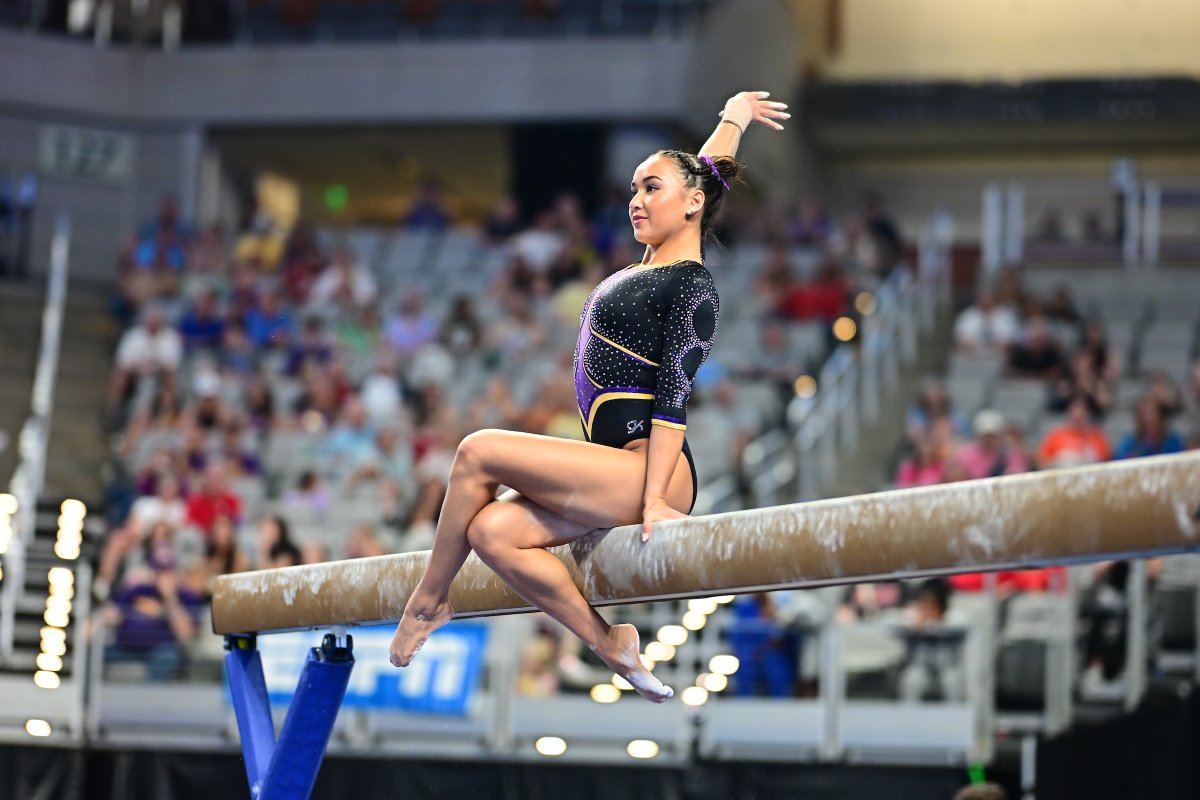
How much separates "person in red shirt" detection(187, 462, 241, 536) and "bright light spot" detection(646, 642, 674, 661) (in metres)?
3.39

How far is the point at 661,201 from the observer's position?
3.97 metres

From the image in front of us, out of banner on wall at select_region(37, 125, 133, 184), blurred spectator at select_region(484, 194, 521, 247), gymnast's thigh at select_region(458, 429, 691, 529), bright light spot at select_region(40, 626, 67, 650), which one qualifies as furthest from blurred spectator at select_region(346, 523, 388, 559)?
banner on wall at select_region(37, 125, 133, 184)

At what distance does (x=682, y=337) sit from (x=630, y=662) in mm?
736

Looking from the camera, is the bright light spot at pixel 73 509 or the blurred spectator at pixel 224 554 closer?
the blurred spectator at pixel 224 554

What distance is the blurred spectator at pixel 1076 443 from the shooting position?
9.48 metres

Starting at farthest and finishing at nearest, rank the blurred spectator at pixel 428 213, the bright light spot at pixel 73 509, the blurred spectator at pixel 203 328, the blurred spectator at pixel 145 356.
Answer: the blurred spectator at pixel 428 213 → the blurred spectator at pixel 203 328 → the blurred spectator at pixel 145 356 → the bright light spot at pixel 73 509

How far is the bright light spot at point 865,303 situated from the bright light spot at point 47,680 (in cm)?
621

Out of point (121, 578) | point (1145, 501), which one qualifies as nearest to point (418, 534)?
point (121, 578)

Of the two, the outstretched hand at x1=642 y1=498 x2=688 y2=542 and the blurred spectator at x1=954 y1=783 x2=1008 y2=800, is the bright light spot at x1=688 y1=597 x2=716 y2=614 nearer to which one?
the blurred spectator at x1=954 y1=783 x2=1008 y2=800

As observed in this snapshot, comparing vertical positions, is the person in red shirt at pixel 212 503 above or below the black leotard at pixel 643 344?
below

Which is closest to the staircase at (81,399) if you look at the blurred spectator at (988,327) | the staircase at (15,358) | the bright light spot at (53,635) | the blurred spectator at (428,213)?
the staircase at (15,358)

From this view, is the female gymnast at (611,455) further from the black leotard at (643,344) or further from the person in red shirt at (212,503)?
the person in red shirt at (212,503)

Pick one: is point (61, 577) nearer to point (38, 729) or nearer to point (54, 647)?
point (54, 647)

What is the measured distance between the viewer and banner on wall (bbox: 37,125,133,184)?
1695cm
